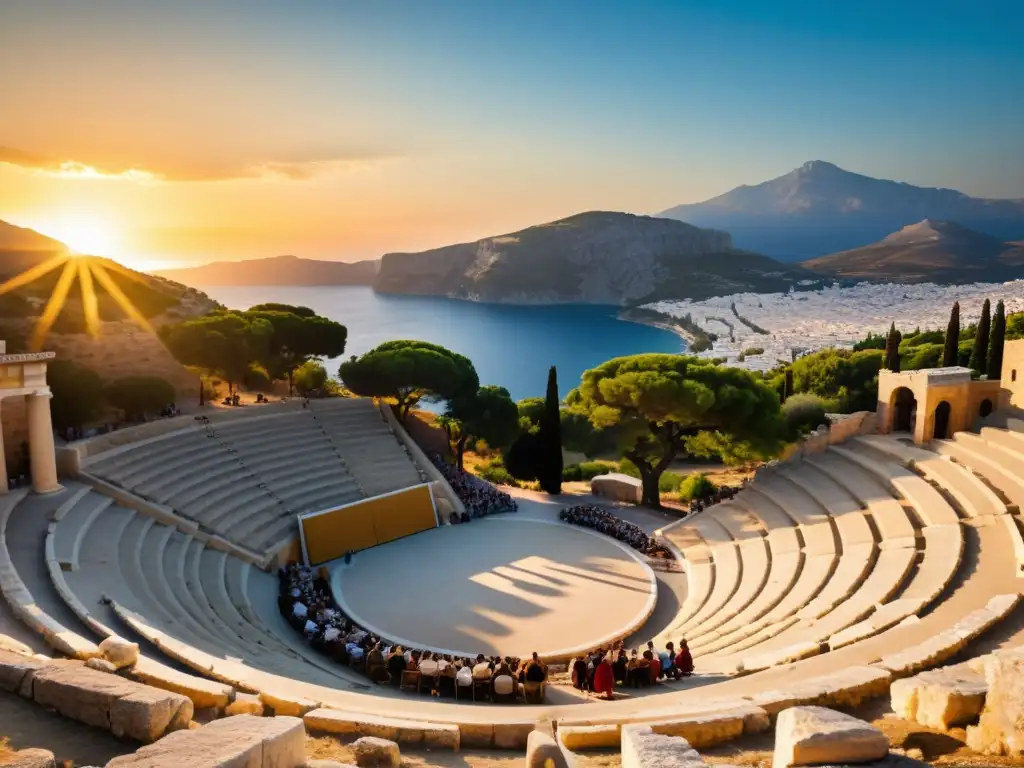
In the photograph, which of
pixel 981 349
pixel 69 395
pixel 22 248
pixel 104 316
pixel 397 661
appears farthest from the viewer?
pixel 22 248

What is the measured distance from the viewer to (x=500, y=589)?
680 inches

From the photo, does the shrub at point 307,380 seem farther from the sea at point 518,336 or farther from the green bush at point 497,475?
the sea at point 518,336

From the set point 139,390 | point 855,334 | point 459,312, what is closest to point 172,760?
point 139,390

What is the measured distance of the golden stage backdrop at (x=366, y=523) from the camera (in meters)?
19.4

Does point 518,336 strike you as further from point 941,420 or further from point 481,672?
point 481,672

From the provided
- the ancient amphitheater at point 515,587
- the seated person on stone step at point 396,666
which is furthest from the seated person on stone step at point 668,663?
the seated person on stone step at point 396,666

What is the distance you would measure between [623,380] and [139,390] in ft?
51.7

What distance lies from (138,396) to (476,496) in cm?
1145

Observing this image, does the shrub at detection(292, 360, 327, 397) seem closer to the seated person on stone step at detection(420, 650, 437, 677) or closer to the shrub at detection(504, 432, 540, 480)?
the shrub at detection(504, 432, 540, 480)

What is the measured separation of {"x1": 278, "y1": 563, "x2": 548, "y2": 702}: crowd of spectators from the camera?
36.4ft

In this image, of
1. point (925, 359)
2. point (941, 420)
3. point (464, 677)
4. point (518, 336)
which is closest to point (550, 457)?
point (941, 420)

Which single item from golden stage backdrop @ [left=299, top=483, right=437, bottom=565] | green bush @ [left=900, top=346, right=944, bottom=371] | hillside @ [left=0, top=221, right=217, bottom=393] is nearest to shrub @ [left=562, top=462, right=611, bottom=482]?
golden stage backdrop @ [left=299, top=483, right=437, bottom=565]

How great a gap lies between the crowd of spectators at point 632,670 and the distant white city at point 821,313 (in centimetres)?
5942

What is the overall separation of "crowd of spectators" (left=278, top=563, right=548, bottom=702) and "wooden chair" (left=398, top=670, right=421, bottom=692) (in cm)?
2
